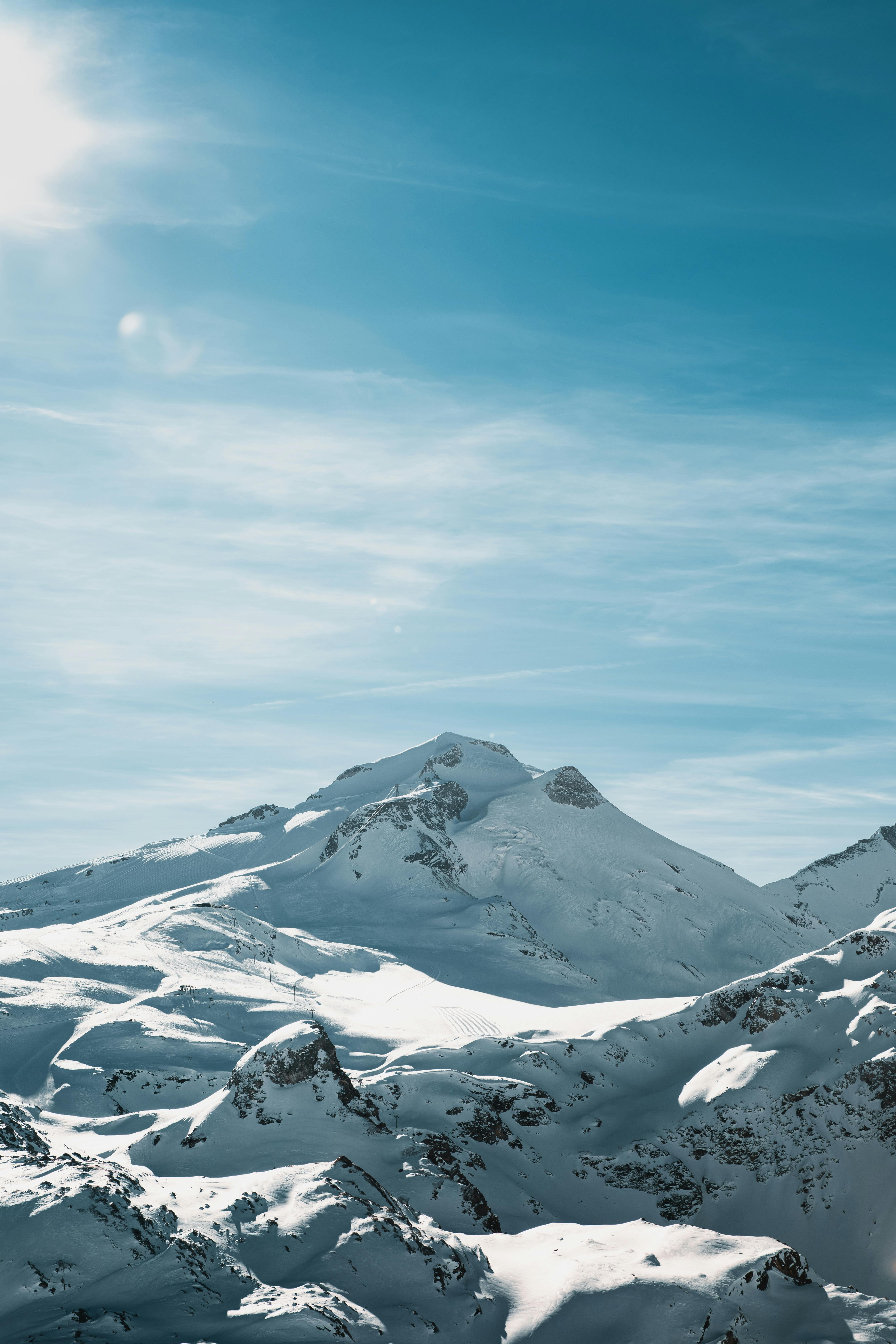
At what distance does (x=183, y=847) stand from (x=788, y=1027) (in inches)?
3344

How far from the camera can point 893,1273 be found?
2533 cm

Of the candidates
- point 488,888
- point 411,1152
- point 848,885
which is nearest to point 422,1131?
point 411,1152

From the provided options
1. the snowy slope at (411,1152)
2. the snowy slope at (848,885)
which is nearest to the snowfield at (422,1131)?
the snowy slope at (411,1152)

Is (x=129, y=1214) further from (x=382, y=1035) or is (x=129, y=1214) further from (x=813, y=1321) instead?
(x=382, y=1035)

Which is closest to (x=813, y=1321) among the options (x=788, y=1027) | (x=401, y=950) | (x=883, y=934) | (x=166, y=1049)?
(x=788, y=1027)

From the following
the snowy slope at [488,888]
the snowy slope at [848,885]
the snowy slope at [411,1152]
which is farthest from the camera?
the snowy slope at [848,885]

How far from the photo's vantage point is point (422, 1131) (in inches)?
1100

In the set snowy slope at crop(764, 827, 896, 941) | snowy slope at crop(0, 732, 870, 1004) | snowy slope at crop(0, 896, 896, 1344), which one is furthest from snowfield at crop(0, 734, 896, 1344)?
snowy slope at crop(764, 827, 896, 941)

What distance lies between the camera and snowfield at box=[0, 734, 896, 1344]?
15.1 metres

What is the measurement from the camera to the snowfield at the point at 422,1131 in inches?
594

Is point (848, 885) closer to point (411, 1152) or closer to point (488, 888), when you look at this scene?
point (488, 888)

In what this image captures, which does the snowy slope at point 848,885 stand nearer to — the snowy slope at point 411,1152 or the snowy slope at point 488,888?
the snowy slope at point 488,888

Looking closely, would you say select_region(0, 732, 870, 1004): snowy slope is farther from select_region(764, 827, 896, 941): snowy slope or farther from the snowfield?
select_region(764, 827, 896, 941): snowy slope

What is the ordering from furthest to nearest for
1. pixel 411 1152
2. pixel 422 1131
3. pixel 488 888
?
pixel 488 888 → pixel 422 1131 → pixel 411 1152
